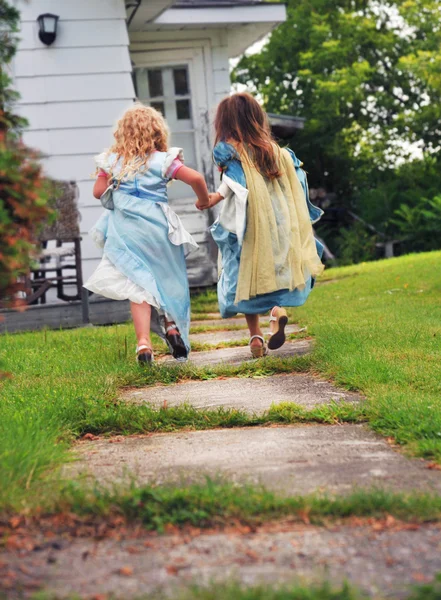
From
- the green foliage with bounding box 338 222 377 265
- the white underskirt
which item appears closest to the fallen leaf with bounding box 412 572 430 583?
the white underskirt

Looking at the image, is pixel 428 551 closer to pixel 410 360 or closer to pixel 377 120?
pixel 410 360

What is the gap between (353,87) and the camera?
2248 cm

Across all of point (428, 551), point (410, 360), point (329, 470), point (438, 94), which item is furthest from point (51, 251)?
point (438, 94)

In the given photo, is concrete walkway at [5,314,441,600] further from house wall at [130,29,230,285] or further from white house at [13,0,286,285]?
house wall at [130,29,230,285]

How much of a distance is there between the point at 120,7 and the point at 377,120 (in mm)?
13671

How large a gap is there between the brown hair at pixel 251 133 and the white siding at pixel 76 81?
4.56 meters

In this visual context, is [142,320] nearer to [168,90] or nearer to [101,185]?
[101,185]

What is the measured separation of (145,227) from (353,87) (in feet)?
55.4

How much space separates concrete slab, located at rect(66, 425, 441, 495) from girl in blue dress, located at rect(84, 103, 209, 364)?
224cm

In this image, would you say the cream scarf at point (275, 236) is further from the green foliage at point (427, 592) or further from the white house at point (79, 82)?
the white house at point (79, 82)

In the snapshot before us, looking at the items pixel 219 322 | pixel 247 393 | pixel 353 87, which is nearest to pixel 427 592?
pixel 247 393

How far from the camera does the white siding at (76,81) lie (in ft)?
36.8

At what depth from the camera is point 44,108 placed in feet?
36.9

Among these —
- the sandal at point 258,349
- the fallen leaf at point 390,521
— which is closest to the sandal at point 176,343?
the sandal at point 258,349
